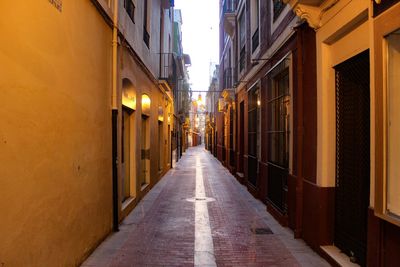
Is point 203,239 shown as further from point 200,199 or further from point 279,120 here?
point 200,199

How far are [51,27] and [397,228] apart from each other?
4.24 m

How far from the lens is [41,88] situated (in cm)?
420

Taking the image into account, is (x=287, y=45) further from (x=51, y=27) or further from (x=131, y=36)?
(x=51, y=27)

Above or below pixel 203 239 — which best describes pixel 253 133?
above

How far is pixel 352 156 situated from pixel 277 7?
480 centimetres

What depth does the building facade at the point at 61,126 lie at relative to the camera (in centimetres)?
359

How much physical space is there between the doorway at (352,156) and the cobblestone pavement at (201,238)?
2.17ft

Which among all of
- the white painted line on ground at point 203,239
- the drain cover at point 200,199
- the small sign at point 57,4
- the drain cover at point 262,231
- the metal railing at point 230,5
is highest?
the metal railing at point 230,5

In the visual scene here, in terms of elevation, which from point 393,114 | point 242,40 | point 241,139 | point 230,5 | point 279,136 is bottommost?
point 241,139

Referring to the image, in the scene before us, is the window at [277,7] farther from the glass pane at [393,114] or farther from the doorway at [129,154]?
the glass pane at [393,114]

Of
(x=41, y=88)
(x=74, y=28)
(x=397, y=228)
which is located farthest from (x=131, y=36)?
(x=397, y=228)

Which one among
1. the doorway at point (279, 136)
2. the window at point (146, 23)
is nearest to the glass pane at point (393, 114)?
the doorway at point (279, 136)

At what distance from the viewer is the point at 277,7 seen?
9148 mm

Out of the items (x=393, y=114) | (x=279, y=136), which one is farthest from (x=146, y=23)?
(x=393, y=114)
